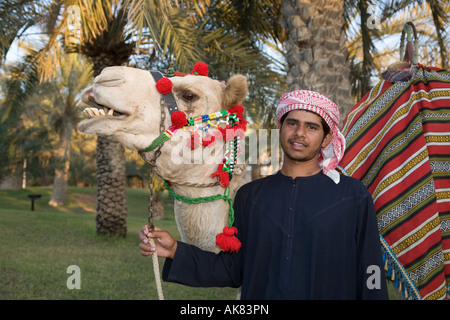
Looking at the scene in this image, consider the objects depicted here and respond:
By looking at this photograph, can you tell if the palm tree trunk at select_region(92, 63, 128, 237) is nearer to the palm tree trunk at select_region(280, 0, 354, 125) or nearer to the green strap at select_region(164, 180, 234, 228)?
the palm tree trunk at select_region(280, 0, 354, 125)

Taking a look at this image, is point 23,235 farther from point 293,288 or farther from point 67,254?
point 293,288

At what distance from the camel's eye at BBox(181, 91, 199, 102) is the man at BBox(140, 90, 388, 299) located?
0.42 metres

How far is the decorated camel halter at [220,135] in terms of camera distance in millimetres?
1729

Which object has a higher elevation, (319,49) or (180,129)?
(319,49)

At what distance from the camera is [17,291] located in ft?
19.6

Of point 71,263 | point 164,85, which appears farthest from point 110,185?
point 164,85

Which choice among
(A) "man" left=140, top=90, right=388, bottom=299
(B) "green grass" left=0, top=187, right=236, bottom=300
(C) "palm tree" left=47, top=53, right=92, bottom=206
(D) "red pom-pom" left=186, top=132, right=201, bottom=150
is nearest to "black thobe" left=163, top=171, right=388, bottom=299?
(A) "man" left=140, top=90, right=388, bottom=299

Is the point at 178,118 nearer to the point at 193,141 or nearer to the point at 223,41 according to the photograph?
the point at 193,141

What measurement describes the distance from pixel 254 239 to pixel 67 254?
24.6ft

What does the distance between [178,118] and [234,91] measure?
292mm

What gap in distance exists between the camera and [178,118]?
1719 millimetres

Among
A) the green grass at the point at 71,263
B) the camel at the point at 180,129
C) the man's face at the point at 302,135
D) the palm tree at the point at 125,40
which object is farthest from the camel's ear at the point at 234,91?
the green grass at the point at 71,263

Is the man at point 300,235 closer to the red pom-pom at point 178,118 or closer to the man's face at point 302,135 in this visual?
the man's face at point 302,135

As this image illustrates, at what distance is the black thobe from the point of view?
167cm
